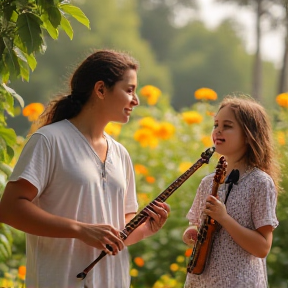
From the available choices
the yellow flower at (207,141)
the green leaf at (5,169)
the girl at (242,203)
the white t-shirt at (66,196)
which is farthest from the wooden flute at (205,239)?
the yellow flower at (207,141)

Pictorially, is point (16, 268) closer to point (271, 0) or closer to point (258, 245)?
point (258, 245)

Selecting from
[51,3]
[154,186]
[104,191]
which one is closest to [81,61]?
[51,3]

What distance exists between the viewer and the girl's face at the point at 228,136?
2.50 metres

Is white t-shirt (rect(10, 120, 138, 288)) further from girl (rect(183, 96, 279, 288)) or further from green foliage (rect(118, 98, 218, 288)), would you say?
green foliage (rect(118, 98, 218, 288))

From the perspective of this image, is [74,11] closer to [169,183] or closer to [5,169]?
[5,169]

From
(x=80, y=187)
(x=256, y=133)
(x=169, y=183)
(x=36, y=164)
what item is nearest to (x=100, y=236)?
(x=80, y=187)

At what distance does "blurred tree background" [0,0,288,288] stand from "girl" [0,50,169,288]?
22cm

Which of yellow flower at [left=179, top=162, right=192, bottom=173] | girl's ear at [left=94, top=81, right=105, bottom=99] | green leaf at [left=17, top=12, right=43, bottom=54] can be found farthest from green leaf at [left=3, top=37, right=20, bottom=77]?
yellow flower at [left=179, top=162, right=192, bottom=173]

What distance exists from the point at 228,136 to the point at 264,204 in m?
0.26

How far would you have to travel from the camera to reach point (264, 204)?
2424 millimetres

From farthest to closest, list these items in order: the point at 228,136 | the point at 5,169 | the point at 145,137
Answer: the point at 145,137 < the point at 5,169 < the point at 228,136

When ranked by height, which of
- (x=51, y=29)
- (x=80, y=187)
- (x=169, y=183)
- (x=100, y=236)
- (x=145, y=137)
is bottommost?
(x=100, y=236)

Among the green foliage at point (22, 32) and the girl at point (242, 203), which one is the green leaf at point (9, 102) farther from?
the girl at point (242, 203)

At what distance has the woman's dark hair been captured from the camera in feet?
7.93
